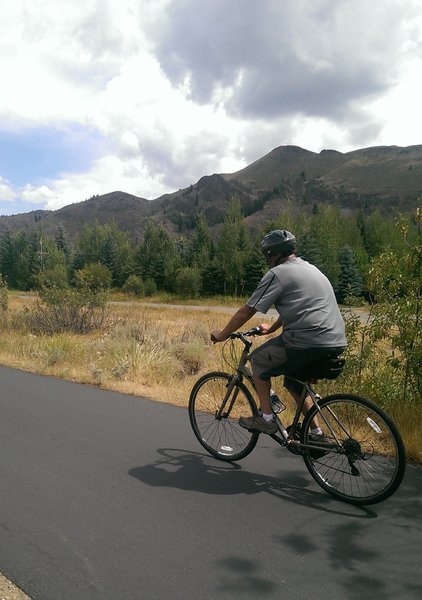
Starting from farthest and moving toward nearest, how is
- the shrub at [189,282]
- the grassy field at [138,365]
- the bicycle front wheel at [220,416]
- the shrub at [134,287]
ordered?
the shrub at [134,287]
the shrub at [189,282]
the grassy field at [138,365]
the bicycle front wheel at [220,416]

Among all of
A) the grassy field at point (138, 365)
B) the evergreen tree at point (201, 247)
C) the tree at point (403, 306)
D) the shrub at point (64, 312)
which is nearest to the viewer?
the tree at point (403, 306)

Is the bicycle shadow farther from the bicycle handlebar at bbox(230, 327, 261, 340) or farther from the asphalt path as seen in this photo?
the bicycle handlebar at bbox(230, 327, 261, 340)

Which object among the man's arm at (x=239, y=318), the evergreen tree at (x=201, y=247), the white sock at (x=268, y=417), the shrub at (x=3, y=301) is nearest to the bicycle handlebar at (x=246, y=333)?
the man's arm at (x=239, y=318)

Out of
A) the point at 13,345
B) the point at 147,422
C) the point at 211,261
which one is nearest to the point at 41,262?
the point at 211,261

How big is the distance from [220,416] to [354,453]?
1551mm

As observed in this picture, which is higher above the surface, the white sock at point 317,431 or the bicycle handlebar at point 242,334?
the bicycle handlebar at point 242,334

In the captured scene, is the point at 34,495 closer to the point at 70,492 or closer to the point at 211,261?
the point at 70,492

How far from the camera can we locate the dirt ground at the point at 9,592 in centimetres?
252

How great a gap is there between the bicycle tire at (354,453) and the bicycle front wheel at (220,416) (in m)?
0.80

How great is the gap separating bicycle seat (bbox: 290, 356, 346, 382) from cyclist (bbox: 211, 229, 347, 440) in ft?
0.17

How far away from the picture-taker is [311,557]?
282 cm

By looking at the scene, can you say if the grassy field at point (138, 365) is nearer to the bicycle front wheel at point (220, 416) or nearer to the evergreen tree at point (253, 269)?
the bicycle front wheel at point (220, 416)

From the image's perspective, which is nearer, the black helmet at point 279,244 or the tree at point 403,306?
the black helmet at point 279,244

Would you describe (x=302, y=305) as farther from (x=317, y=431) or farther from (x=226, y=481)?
(x=226, y=481)
